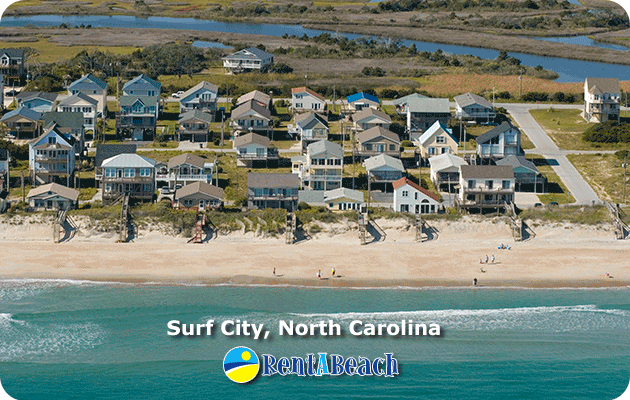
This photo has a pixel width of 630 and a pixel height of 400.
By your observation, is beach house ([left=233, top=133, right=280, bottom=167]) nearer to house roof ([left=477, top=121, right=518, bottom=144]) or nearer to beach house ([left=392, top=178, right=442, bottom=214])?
beach house ([left=392, top=178, right=442, bottom=214])

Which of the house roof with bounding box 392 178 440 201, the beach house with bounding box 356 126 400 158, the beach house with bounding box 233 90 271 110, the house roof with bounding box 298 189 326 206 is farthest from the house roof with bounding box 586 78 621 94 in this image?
the house roof with bounding box 298 189 326 206

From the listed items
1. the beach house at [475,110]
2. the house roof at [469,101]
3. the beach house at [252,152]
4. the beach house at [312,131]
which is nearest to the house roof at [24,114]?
the beach house at [252,152]

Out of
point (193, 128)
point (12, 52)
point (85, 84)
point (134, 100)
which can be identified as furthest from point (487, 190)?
point (12, 52)

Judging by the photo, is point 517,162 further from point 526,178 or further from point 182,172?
point 182,172

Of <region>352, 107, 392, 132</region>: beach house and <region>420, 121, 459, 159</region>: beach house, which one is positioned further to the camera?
<region>352, 107, 392, 132</region>: beach house

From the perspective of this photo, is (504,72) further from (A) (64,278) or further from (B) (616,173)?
(A) (64,278)

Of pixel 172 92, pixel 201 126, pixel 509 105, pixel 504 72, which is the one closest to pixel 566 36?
pixel 504 72

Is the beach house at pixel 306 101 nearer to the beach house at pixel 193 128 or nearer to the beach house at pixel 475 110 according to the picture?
A: the beach house at pixel 193 128
